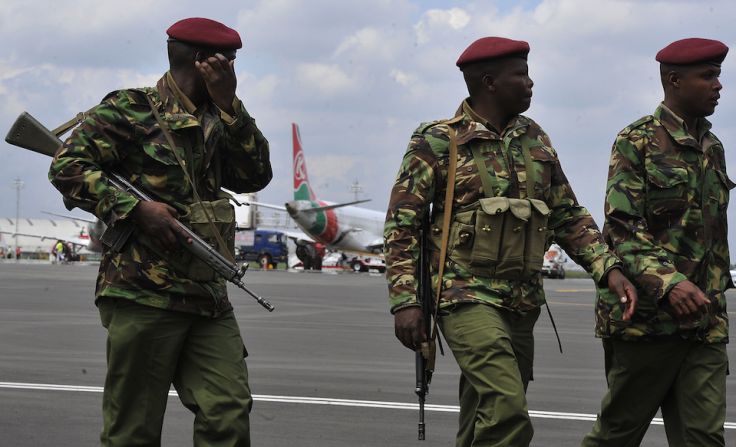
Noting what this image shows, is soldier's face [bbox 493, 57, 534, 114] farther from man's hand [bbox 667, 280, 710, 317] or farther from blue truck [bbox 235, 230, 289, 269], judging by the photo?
blue truck [bbox 235, 230, 289, 269]

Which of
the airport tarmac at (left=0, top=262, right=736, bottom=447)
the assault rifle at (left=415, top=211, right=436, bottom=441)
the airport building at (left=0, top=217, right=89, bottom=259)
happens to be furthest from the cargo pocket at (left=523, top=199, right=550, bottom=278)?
the airport building at (left=0, top=217, right=89, bottom=259)

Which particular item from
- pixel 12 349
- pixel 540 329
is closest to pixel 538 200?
pixel 12 349

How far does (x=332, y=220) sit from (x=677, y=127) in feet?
201

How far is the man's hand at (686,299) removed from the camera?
561cm

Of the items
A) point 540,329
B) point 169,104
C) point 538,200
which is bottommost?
point 540,329

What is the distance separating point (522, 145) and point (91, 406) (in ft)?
15.5

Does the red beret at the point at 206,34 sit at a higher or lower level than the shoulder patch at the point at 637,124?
higher

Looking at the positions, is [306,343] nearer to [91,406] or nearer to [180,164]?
[91,406]

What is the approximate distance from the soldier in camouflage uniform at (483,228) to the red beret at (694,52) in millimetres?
710

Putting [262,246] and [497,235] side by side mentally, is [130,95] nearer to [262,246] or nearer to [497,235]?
→ [497,235]

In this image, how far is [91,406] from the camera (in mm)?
9430

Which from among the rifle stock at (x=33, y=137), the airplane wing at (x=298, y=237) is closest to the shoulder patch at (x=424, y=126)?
the rifle stock at (x=33, y=137)

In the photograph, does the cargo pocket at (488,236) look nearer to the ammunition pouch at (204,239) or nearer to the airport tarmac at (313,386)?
the ammunition pouch at (204,239)

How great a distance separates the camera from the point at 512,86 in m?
5.84
